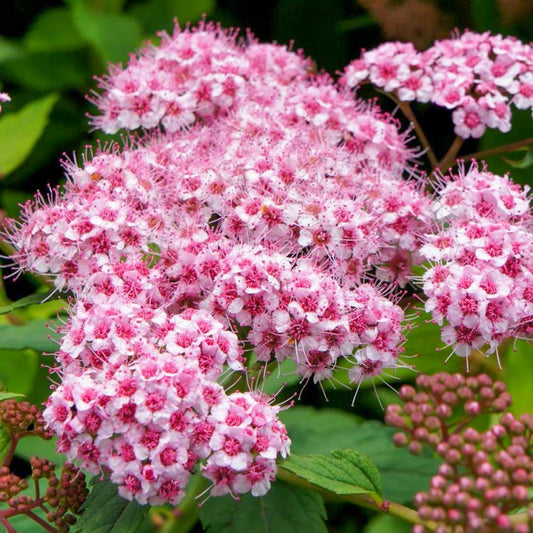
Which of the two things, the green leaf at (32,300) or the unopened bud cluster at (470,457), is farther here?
the green leaf at (32,300)

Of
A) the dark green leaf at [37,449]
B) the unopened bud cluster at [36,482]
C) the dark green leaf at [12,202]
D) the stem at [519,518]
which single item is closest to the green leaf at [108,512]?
the unopened bud cluster at [36,482]

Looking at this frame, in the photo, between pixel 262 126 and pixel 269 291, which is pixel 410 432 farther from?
pixel 262 126

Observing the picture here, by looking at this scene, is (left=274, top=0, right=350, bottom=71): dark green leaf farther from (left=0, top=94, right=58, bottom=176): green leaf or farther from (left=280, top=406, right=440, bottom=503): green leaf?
(left=280, top=406, right=440, bottom=503): green leaf

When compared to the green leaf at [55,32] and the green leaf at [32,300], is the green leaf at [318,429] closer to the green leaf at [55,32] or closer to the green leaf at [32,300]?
the green leaf at [32,300]

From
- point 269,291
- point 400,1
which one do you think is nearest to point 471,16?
point 400,1

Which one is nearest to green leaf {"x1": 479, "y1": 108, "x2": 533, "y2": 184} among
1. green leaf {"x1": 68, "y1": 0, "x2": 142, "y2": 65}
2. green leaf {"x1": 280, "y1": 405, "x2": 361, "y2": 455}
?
green leaf {"x1": 280, "y1": 405, "x2": 361, "y2": 455}

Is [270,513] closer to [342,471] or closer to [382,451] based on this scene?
[342,471]
